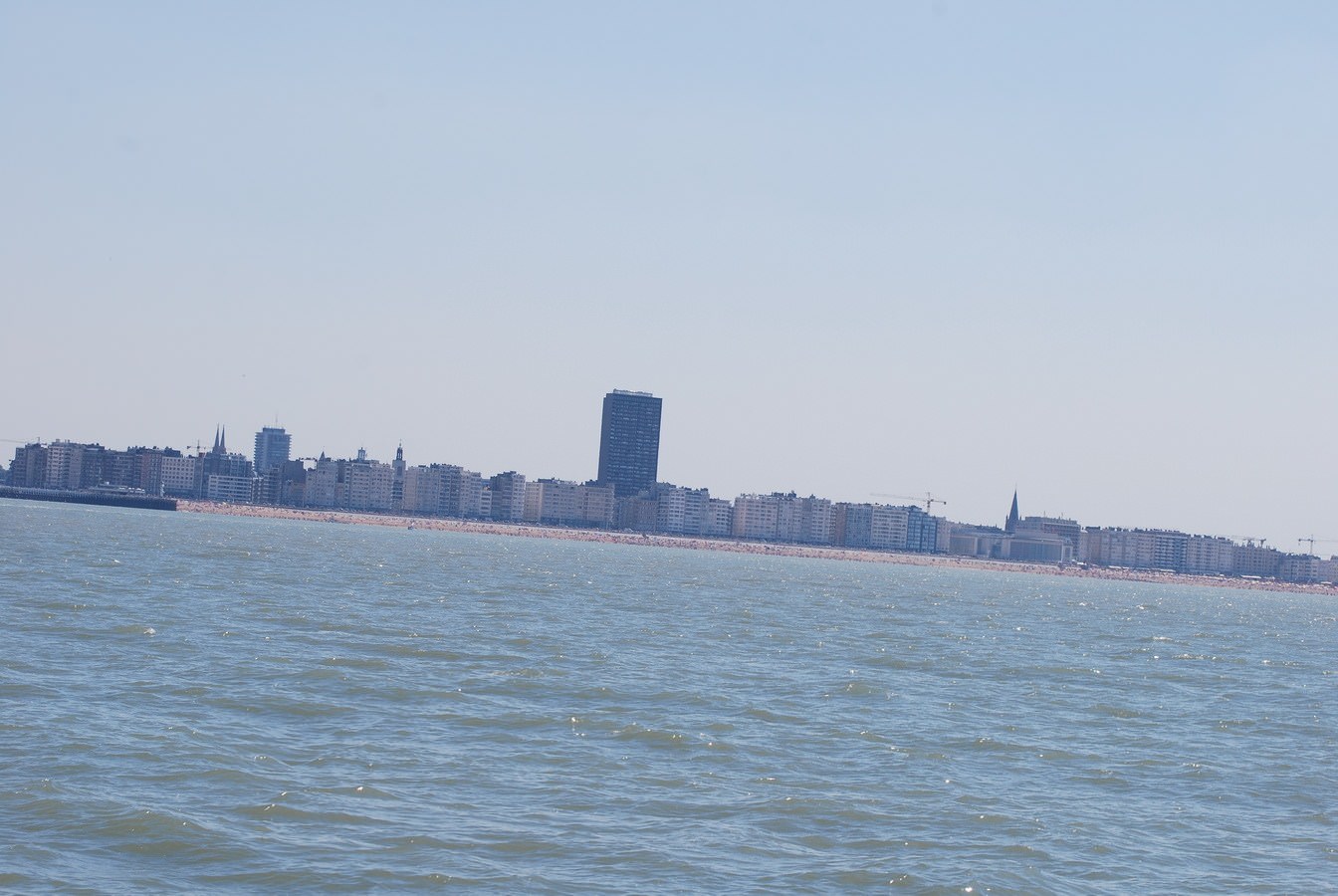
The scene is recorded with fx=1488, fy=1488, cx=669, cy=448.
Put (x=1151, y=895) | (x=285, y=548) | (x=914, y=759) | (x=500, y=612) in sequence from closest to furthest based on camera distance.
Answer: (x=1151, y=895) → (x=914, y=759) → (x=500, y=612) → (x=285, y=548)

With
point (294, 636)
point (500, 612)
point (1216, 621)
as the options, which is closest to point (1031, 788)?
point (294, 636)

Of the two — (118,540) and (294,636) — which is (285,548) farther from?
(294,636)

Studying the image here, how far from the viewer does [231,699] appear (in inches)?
1082

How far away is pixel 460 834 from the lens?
61.8 feet

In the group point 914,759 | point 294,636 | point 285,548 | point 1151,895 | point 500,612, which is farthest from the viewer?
point 285,548

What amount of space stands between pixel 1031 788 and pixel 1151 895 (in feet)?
19.5

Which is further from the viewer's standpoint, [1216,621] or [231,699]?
[1216,621]

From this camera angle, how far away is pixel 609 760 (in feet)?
79.8

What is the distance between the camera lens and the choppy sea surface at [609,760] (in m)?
18.1

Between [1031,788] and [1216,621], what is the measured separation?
81.9 meters

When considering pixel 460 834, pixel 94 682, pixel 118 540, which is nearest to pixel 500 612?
pixel 94 682

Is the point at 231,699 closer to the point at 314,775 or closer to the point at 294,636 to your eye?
the point at 314,775

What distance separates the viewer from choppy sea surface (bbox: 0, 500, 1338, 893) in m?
18.1

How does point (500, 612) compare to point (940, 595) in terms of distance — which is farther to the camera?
point (940, 595)
